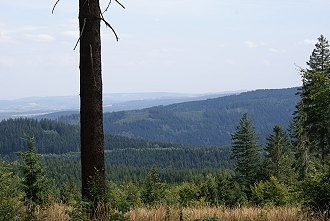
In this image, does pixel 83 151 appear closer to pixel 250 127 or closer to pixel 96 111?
pixel 96 111

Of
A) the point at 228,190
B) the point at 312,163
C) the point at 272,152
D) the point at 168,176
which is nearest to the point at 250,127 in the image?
the point at 272,152

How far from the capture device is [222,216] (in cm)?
805


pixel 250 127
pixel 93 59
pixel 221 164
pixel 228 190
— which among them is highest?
pixel 93 59

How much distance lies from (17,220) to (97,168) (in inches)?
52.1

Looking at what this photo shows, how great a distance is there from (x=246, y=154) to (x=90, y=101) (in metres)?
49.9

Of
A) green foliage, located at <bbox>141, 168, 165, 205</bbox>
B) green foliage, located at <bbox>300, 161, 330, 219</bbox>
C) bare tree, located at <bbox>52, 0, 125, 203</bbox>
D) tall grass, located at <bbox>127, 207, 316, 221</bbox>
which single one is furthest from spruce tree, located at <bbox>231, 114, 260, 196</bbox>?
bare tree, located at <bbox>52, 0, 125, 203</bbox>

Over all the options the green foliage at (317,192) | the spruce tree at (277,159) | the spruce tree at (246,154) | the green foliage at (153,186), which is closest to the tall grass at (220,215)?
the green foliage at (317,192)

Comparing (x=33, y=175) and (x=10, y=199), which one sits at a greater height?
(x=10, y=199)

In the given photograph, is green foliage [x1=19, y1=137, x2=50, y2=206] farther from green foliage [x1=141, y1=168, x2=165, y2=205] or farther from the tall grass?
green foliage [x1=141, y1=168, x2=165, y2=205]

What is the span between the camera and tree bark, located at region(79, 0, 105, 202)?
7.48 m

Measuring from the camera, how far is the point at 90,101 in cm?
749

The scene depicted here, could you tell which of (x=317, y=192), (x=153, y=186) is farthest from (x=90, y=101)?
(x=153, y=186)

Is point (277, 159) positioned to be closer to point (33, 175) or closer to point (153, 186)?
point (153, 186)

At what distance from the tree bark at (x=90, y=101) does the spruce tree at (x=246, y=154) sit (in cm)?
4919
